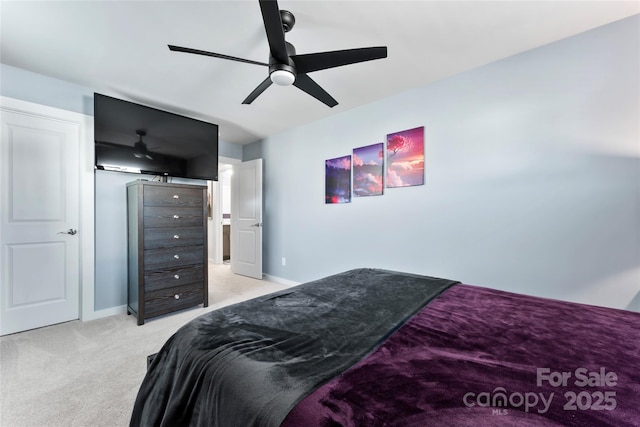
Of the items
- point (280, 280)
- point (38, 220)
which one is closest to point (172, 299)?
point (38, 220)

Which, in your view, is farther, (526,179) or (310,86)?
(526,179)

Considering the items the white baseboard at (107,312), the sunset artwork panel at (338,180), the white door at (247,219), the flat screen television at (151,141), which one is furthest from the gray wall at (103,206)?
the sunset artwork panel at (338,180)

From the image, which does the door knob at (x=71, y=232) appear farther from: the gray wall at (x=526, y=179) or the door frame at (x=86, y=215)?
the gray wall at (x=526, y=179)

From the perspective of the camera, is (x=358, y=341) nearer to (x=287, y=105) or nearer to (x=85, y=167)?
(x=287, y=105)

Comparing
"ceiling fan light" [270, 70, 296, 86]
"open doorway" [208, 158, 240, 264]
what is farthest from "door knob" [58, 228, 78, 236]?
"open doorway" [208, 158, 240, 264]

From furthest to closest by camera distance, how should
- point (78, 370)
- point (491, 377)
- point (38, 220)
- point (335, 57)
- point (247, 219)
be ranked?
1. point (247, 219)
2. point (38, 220)
3. point (78, 370)
4. point (335, 57)
5. point (491, 377)

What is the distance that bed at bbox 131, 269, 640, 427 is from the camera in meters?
0.61

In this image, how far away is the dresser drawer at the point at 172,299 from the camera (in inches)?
109

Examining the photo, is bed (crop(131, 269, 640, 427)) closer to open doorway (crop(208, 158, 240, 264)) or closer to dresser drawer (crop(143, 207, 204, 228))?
dresser drawer (crop(143, 207, 204, 228))

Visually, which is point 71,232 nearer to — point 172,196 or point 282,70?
point 172,196

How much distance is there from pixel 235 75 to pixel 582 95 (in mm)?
2980

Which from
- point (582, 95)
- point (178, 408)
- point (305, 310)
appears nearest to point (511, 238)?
point (582, 95)

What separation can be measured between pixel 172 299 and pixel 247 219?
6.32 feet

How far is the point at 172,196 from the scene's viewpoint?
9.74ft
